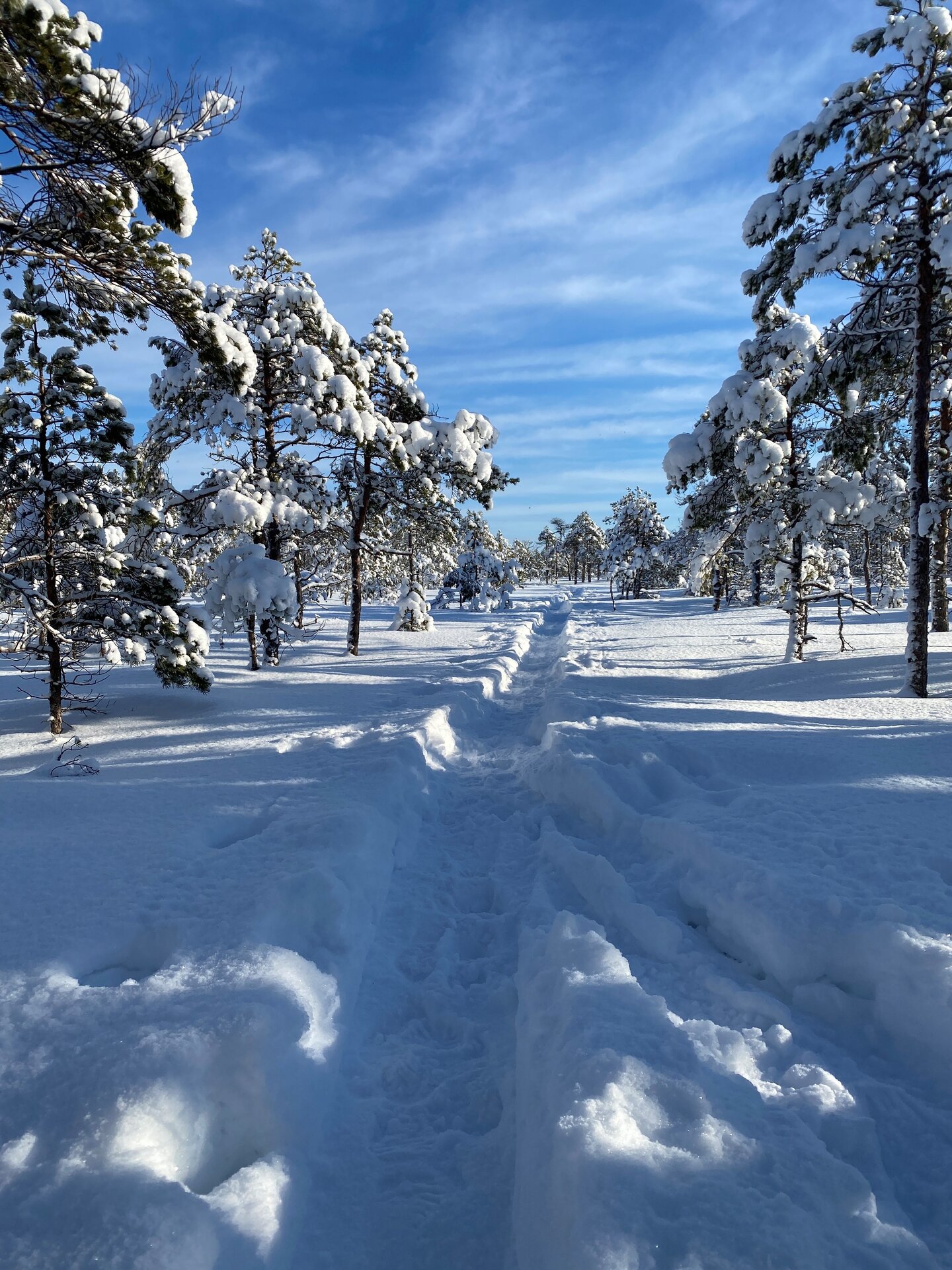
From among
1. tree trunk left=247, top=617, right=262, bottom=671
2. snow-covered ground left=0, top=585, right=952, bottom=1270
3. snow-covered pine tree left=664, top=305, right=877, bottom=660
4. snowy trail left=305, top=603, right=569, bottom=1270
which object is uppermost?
snow-covered pine tree left=664, top=305, right=877, bottom=660

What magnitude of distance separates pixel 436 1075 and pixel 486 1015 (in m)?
0.49

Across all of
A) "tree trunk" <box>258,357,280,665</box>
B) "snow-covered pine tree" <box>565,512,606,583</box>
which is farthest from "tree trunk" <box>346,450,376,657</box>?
"snow-covered pine tree" <box>565,512,606,583</box>

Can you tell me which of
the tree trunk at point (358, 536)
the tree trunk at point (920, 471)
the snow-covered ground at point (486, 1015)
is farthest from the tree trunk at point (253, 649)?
the tree trunk at point (920, 471)

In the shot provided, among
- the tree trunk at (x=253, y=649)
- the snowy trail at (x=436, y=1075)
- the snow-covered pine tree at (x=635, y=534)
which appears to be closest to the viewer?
the snowy trail at (x=436, y=1075)

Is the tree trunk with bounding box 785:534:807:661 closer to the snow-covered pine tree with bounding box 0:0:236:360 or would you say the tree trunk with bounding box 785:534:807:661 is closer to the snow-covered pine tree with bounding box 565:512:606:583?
the snow-covered pine tree with bounding box 0:0:236:360

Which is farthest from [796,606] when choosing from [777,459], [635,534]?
[635,534]

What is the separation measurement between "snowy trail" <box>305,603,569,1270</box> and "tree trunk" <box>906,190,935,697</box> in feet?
24.4

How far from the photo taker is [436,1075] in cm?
327

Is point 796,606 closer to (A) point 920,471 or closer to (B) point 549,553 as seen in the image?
(A) point 920,471

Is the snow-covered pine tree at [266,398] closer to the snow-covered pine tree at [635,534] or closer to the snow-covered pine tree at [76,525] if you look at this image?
the snow-covered pine tree at [76,525]

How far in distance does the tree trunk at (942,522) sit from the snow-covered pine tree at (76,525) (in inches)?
633

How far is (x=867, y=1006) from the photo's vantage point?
3.30m

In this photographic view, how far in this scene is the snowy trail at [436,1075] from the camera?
8.16 ft

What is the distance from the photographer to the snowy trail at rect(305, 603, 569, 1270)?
249 cm
